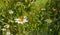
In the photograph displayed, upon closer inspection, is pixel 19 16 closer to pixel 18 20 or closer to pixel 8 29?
pixel 18 20

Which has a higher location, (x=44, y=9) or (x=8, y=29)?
(x=44, y=9)

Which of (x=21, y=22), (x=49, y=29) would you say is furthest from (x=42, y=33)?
(x=21, y=22)

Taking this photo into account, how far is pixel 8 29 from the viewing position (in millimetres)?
1983

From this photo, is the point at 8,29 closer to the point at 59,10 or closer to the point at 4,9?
the point at 4,9

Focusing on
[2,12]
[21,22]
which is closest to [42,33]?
[21,22]

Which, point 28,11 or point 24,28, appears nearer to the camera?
point 24,28

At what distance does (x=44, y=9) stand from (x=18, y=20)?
0.29 meters

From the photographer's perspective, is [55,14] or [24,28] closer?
[24,28]

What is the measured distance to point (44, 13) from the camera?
2.06 metres

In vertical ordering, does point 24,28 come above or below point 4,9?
below

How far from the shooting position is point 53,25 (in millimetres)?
1982

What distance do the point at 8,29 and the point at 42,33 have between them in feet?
1.10

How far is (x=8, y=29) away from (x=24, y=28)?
16cm

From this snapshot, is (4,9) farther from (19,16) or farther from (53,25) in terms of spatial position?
(53,25)
